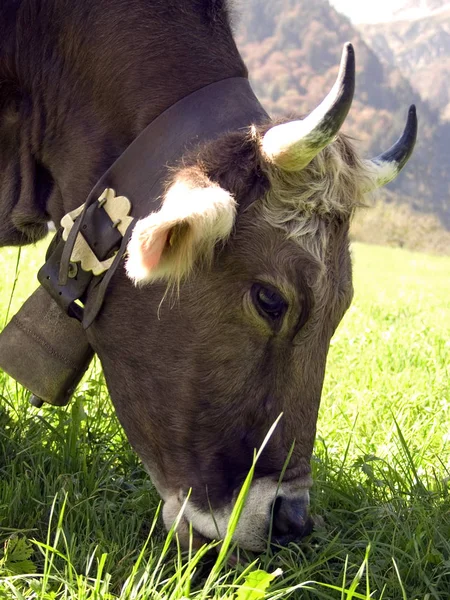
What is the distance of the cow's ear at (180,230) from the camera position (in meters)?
2.59

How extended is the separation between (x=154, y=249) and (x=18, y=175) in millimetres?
1178

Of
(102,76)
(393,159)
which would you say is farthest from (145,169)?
(393,159)

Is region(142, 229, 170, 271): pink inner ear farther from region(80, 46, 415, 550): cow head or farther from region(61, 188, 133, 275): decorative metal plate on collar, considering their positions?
region(61, 188, 133, 275): decorative metal plate on collar

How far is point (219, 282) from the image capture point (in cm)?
291

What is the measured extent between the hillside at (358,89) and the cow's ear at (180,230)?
139 meters

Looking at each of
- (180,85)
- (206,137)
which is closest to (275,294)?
(206,137)

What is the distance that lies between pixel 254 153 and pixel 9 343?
1.55 meters

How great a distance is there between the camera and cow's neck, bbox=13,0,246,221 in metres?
3.23

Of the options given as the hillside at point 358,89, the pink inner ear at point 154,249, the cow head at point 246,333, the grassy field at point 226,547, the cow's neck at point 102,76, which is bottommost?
the hillside at point 358,89

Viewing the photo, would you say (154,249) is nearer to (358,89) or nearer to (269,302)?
(269,302)

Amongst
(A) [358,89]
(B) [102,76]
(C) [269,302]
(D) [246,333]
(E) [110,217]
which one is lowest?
(A) [358,89]

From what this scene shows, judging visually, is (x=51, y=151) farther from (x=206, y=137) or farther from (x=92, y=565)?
(x=92, y=565)

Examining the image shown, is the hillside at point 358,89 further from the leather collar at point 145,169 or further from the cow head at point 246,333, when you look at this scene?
the cow head at point 246,333

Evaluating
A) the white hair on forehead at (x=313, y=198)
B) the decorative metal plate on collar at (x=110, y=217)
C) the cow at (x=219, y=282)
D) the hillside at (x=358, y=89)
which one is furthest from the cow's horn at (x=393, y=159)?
the hillside at (x=358, y=89)
